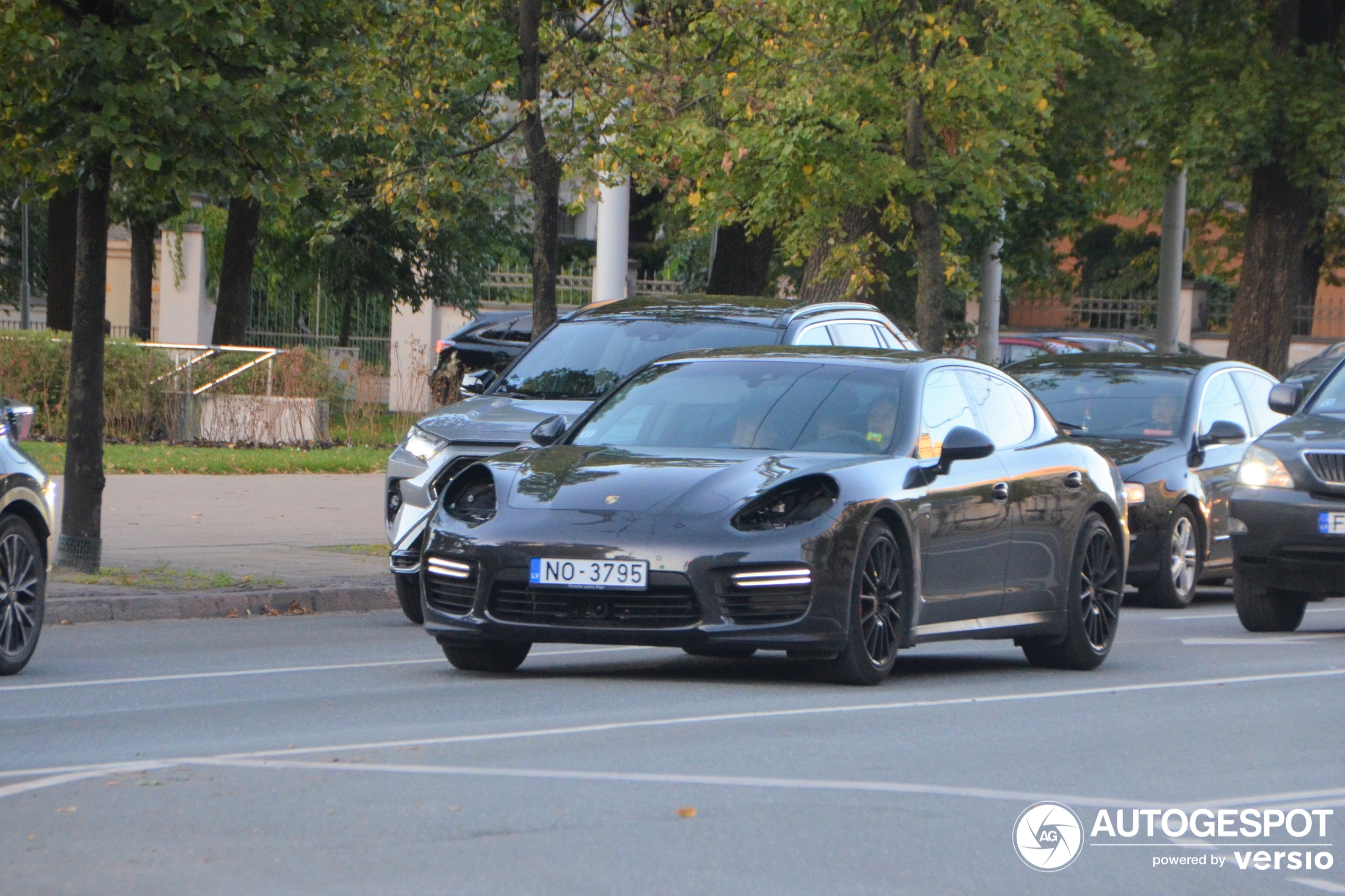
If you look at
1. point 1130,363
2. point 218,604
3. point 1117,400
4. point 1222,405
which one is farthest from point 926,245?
point 218,604

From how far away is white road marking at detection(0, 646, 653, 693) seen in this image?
8969 millimetres

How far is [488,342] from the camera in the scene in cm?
3297

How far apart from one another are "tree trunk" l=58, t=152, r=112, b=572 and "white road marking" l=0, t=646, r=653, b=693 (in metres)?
4.10

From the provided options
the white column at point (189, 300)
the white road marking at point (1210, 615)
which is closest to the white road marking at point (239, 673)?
the white road marking at point (1210, 615)

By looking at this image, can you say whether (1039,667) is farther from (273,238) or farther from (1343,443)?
(273,238)

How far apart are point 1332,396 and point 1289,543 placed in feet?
5.32

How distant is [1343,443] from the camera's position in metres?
11.9

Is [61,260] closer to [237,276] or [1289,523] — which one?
[237,276]

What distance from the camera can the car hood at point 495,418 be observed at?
11.8 m

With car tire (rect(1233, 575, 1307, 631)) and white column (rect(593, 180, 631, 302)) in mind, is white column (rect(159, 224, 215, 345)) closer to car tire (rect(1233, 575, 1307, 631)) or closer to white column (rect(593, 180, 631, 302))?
white column (rect(593, 180, 631, 302))

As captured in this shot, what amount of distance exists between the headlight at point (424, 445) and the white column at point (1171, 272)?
19082mm

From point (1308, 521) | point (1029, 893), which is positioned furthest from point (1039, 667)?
point (1029, 893)

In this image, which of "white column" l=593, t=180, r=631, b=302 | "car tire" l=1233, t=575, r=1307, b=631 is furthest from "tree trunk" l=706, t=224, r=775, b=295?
"car tire" l=1233, t=575, r=1307, b=631

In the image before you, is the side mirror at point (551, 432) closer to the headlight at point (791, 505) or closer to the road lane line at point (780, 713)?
A: the headlight at point (791, 505)
